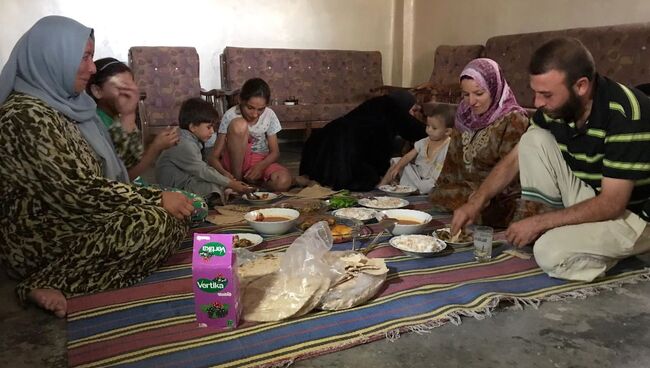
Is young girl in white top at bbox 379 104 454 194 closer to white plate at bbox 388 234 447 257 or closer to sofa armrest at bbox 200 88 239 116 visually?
white plate at bbox 388 234 447 257

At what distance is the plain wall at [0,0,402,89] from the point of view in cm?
528

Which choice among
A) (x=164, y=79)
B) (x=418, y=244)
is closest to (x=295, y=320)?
(x=418, y=244)

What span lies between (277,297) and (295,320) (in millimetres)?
Result: 92

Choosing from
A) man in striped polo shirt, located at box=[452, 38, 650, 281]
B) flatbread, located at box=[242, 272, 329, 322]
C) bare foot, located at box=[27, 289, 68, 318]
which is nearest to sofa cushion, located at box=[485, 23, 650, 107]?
man in striped polo shirt, located at box=[452, 38, 650, 281]

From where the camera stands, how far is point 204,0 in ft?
19.1

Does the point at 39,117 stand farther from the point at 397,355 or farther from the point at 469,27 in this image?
the point at 469,27

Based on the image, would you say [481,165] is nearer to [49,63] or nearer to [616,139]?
[616,139]

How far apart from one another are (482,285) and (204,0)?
5000 millimetres

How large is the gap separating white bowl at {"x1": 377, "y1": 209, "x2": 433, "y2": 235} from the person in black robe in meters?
0.93

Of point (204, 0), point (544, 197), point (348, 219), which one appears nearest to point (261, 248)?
point (348, 219)

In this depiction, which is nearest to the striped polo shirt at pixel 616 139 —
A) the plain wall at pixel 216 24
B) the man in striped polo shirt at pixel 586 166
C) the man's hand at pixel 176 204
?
the man in striped polo shirt at pixel 586 166

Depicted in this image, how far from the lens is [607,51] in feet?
13.5

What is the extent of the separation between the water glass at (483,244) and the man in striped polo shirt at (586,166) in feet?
0.40

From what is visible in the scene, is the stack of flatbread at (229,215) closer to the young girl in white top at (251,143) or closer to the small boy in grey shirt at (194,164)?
the small boy in grey shirt at (194,164)
